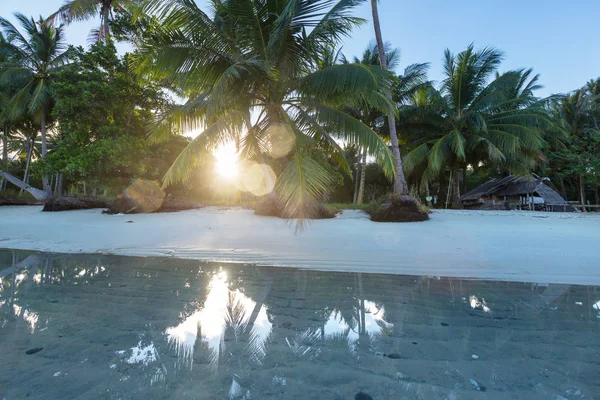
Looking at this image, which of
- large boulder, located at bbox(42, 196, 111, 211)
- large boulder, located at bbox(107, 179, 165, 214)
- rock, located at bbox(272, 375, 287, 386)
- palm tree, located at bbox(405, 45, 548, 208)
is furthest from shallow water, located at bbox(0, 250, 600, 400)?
palm tree, located at bbox(405, 45, 548, 208)

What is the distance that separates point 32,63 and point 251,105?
1552cm

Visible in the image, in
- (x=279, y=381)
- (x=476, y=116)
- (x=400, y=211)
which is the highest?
(x=476, y=116)

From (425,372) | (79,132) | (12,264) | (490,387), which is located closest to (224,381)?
(425,372)

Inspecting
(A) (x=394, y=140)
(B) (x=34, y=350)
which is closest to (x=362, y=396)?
(B) (x=34, y=350)

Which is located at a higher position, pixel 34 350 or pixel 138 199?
pixel 138 199

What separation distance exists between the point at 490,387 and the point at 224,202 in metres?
13.3

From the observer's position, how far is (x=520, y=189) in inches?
674

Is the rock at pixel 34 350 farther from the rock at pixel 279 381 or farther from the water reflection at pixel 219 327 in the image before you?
the rock at pixel 279 381

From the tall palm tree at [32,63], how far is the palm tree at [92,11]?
3.51 feet

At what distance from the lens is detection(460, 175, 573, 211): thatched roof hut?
52.8 ft

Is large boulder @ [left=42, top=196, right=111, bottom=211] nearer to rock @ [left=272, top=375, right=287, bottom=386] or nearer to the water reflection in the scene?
the water reflection

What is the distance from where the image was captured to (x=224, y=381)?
139 centimetres

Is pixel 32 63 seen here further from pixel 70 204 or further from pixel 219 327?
pixel 219 327

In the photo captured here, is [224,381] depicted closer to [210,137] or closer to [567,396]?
[567,396]
